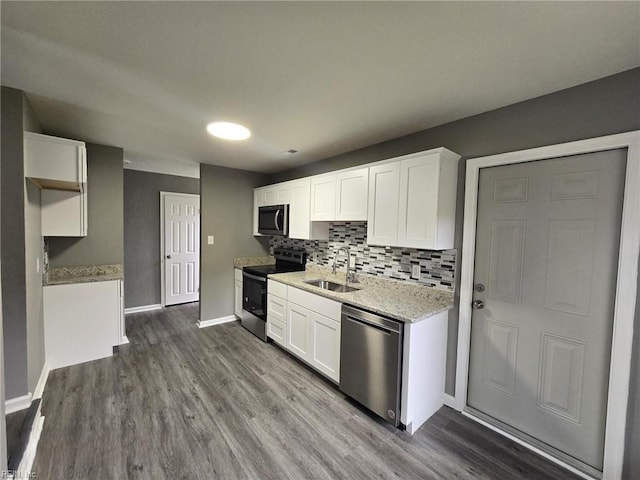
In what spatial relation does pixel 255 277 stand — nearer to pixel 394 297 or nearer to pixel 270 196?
pixel 270 196

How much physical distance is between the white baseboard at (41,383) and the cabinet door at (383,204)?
3064mm

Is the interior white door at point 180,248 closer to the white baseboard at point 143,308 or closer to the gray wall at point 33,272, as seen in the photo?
the white baseboard at point 143,308

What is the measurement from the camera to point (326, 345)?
253 centimetres

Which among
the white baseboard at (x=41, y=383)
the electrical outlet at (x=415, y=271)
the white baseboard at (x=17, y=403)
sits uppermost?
the electrical outlet at (x=415, y=271)

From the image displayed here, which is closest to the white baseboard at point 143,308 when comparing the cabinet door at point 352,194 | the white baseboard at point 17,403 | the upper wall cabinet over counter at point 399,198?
the white baseboard at point 17,403

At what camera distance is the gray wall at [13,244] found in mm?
1938

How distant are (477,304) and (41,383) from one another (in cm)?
378

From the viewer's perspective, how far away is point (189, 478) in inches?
63.1

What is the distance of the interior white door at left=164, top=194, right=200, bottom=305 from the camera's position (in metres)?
4.75

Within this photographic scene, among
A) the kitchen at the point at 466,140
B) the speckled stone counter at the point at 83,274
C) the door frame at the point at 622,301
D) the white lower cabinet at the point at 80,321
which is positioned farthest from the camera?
the speckled stone counter at the point at 83,274

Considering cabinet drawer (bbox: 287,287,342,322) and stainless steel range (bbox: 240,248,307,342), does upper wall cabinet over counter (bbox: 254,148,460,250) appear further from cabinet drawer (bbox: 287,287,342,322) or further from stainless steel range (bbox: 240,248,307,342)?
stainless steel range (bbox: 240,248,307,342)

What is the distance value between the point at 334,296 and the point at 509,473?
5.17 ft

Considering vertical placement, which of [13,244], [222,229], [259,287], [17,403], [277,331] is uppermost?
[222,229]

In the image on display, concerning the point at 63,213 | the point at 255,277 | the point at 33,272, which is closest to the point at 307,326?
the point at 255,277
